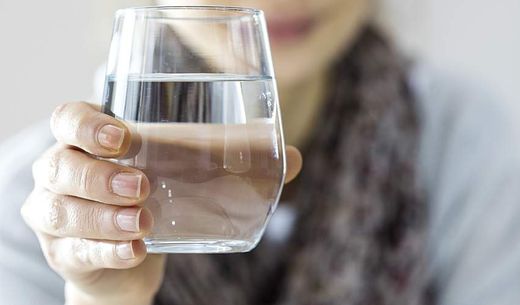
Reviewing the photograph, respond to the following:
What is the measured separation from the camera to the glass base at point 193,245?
1.79ft

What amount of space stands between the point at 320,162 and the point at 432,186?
7.9 inches

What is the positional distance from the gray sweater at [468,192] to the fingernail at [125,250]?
740mm

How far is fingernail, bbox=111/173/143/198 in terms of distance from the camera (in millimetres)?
524

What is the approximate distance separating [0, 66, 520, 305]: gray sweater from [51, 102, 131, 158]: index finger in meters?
0.68

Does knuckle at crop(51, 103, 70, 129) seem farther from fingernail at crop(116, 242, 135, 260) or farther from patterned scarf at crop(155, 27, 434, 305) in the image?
patterned scarf at crop(155, 27, 434, 305)

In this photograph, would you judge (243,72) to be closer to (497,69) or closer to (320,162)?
(320,162)

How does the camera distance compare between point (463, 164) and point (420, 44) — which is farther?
point (420, 44)

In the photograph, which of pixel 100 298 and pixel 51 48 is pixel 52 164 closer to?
pixel 100 298

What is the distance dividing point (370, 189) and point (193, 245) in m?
0.99

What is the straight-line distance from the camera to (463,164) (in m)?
1.49

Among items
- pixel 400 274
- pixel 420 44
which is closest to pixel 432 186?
pixel 400 274

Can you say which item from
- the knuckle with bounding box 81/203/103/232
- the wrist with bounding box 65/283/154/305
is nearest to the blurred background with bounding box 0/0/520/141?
the wrist with bounding box 65/283/154/305

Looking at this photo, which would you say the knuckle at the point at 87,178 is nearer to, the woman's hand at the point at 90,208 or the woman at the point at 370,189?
the woman's hand at the point at 90,208

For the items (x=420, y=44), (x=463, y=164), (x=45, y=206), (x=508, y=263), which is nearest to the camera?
(x=45, y=206)
